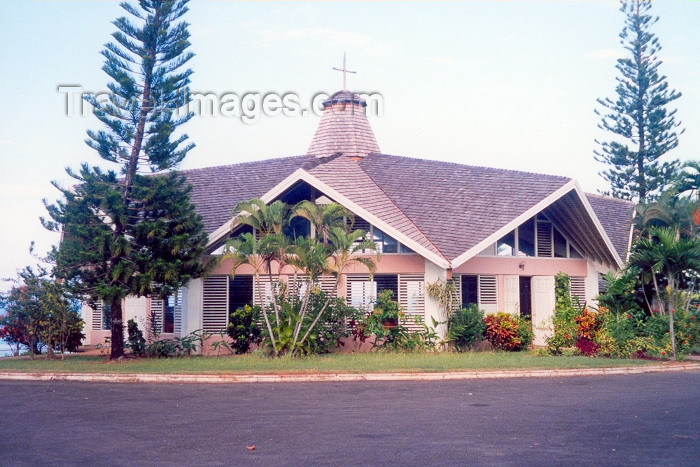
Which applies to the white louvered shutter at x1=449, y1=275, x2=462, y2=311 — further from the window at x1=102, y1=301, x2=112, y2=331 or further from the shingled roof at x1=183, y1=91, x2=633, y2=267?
the window at x1=102, y1=301, x2=112, y2=331

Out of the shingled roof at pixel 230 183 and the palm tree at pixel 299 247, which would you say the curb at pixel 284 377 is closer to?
the palm tree at pixel 299 247

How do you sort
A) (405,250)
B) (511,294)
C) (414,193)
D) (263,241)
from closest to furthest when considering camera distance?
(263,241), (405,250), (511,294), (414,193)

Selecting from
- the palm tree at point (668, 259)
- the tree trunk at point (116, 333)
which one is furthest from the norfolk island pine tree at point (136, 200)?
the palm tree at point (668, 259)

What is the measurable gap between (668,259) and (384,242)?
292 inches

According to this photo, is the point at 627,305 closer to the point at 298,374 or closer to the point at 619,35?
the point at 298,374

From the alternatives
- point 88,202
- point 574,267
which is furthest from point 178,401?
point 574,267

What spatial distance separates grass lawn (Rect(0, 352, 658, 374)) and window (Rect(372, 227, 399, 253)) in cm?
329

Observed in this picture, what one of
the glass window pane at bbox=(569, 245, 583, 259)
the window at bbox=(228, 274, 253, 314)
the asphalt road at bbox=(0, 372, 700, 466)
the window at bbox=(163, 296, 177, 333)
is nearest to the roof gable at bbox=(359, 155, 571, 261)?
the glass window pane at bbox=(569, 245, 583, 259)

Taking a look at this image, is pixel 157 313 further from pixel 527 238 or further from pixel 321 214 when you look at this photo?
pixel 527 238

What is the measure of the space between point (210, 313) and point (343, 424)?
1315cm

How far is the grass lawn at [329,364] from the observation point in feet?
53.6

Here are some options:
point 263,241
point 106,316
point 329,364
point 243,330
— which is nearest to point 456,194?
point 243,330

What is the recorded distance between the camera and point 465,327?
20.8 m

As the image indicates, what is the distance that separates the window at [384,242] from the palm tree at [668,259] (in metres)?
6.23
